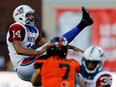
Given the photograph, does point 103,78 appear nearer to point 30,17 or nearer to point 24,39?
point 24,39

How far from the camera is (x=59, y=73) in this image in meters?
7.07

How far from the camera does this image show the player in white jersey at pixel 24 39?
877 cm

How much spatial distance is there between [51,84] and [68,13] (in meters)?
14.1

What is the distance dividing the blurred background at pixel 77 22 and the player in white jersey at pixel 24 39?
10517mm

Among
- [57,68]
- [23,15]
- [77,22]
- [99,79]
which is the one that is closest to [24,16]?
[23,15]

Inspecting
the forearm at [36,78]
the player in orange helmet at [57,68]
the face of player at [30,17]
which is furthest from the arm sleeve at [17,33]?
the player in orange helmet at [57,68]

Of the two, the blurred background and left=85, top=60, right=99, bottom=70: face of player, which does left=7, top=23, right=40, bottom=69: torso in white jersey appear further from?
the blurred background

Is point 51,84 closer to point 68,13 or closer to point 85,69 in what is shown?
point 85,69

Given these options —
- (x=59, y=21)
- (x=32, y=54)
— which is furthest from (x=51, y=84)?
(x=59, y=21)

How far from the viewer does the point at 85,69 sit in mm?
7039

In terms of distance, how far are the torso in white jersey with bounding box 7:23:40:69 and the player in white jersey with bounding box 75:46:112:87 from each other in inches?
74.6

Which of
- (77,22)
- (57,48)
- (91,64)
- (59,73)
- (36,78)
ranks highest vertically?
(57,48)

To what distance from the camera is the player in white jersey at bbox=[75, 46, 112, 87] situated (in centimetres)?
699

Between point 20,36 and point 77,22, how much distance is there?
1184cm
